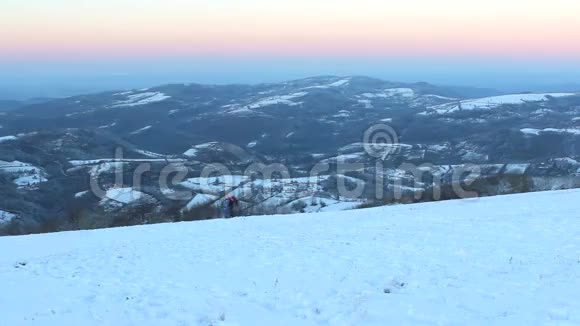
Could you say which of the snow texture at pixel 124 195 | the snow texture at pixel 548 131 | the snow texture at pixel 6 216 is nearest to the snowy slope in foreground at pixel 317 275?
the snow texture at pixel 6 216

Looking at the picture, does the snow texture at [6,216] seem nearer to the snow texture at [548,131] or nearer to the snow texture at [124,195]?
the snow texture at [124,195]

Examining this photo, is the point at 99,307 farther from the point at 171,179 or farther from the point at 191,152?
the point at 191,152

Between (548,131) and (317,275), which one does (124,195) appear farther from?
(548,131)

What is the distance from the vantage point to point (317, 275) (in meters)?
13.6

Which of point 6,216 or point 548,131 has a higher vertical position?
point 548,131

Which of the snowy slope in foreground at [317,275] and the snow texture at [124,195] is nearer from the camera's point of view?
the snowy slope in foreground at [317,275]

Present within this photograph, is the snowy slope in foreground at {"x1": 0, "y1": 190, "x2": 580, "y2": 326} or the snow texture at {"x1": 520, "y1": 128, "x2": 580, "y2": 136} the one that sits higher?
the snowy slope in foreground at {"x1": 0, "y1": 190, "x2": 580, "y2": 326}

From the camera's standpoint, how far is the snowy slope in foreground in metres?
10.4

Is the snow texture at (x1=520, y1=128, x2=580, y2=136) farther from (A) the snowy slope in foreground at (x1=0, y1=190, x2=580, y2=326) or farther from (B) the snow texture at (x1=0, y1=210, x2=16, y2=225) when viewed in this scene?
(A) the snowy slope in foreground at (x1=0, y1=190, x2=580, y2=326)

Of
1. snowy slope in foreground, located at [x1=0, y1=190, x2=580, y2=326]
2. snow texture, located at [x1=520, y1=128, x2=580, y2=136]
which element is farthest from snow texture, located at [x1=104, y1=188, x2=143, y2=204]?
snow texture, located at [x1=520, y1=128, x2=580, y2=136]

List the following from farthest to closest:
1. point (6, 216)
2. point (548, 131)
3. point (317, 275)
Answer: point (548, 131)
point (6, 216)
point (317, 275)

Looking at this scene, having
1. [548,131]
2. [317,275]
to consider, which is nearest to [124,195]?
[317,275]

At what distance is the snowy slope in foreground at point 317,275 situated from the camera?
10.4m

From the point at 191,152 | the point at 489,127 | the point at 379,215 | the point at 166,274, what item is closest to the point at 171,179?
the point at 191,152
